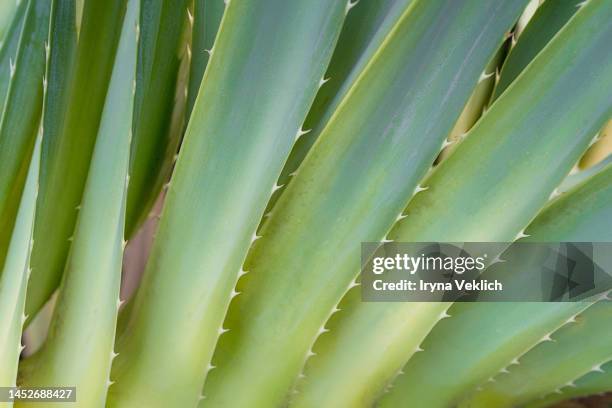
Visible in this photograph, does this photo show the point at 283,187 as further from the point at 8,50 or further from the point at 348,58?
the point at 8,50

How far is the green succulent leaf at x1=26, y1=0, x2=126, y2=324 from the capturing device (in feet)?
1.47

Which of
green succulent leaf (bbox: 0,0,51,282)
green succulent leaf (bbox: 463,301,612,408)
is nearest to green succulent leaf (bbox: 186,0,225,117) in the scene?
green succulent leaf (bbox: 0,0,51,282)

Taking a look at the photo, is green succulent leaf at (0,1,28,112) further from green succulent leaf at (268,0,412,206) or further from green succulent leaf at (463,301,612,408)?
green succulent leaf at (463,301,612,408)

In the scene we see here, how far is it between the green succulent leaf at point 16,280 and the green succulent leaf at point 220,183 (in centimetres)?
8

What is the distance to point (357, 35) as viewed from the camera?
48cm

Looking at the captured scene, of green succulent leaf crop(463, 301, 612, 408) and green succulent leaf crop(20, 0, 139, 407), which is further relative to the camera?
green succulent leaf crop(463, 301, 612, 408)

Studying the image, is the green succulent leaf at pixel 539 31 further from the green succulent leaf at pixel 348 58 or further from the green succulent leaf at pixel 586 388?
the green succulent leaf at pixel 586 388

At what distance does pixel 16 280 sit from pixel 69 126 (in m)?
0.12

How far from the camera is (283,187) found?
513 millimetres

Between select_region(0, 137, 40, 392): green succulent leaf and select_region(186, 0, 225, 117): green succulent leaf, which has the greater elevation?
select_region(186, 0, 225, 117): green succulent leaf

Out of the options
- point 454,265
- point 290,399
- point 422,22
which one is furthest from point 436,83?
point 290,399

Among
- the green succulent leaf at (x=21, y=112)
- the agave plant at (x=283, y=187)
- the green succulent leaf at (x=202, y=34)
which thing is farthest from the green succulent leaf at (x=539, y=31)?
the green succulent leaf at (x=21, y=112)

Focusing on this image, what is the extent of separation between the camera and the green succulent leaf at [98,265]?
1.40ft

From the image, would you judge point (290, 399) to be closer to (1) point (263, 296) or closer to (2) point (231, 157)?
(1) point (263, 296)
